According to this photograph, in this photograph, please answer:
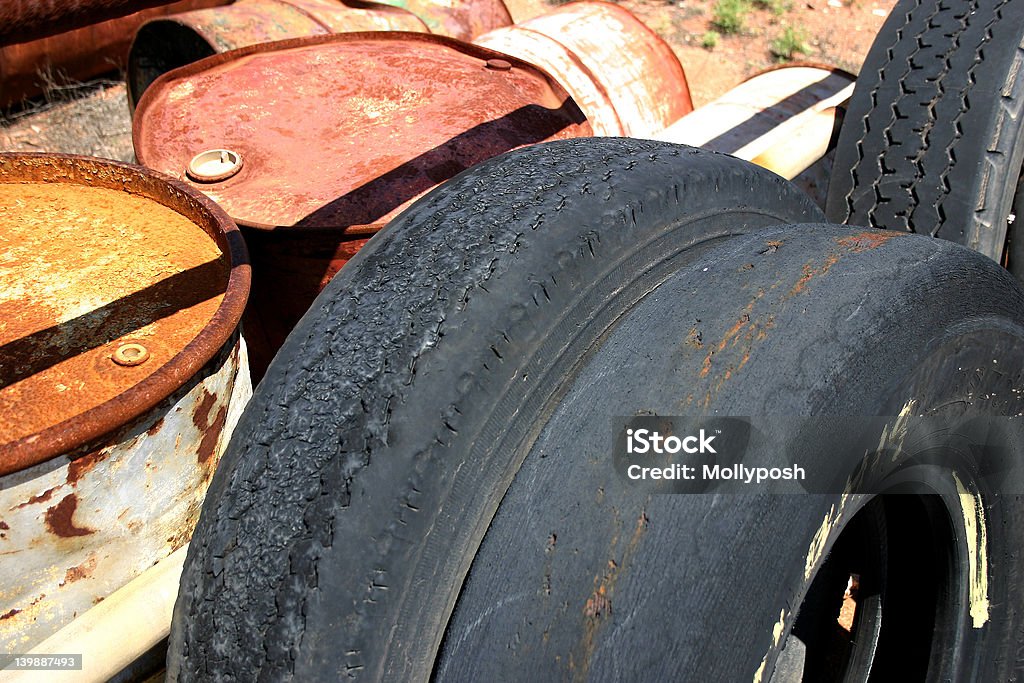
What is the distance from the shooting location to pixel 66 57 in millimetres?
4625

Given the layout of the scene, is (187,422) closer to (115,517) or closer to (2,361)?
(115,517)

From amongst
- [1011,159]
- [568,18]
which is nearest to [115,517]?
[1011,159]

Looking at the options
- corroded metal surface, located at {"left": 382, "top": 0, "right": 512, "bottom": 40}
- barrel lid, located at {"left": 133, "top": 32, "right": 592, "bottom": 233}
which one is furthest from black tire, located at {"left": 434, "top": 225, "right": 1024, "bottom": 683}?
corroded metal surface, located at {"left": 382, "top": 0, "right": 512, "bottom": 40}

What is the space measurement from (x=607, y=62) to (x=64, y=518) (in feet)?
8.69

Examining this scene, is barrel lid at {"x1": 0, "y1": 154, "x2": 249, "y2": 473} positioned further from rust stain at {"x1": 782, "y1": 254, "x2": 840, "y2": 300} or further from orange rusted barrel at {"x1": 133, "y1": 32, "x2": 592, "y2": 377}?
rust stain at {"x1": 782, "y1": 254, "x2": 840, "y2": 300}

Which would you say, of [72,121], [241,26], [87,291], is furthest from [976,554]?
[72,121]

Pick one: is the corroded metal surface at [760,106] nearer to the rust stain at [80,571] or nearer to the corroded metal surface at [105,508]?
the corroded metal surface at [105,508]

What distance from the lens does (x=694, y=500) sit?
1.00m

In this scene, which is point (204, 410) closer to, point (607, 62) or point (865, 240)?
point (865, 240)

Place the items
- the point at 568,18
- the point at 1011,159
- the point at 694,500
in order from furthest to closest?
the point at 568,18 → the point at 1011,159 → the point at 694,500

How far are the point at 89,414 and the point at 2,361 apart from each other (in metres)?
0.33

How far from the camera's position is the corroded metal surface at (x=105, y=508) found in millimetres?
1391

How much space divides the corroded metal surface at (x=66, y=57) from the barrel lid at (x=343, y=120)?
6.71 ft

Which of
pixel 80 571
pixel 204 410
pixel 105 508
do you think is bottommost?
pixel 80 571
